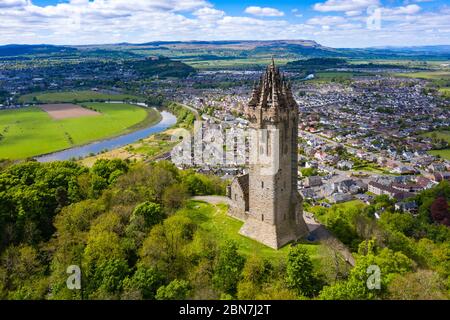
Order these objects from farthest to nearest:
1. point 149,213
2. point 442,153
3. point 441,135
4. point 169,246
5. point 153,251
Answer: point 441,135
point 442,153
point 149,213
point 169,246
point 153,251

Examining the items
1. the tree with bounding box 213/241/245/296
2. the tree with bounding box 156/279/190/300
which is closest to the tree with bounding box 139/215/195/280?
the tree with bounding box 156/279/190/300

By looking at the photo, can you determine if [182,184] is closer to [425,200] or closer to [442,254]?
[442,254]

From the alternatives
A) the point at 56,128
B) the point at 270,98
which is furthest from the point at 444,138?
the point at 56,128

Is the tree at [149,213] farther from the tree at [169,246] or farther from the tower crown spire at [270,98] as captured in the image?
A: the tower crown spire at [270,98]

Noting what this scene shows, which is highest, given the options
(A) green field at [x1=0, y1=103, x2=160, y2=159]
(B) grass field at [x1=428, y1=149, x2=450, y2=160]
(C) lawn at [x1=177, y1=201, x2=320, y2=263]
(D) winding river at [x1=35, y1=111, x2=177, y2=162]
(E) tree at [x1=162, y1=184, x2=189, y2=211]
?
(E) tree at [x1=162, y1=184, x2=189, y2=211]

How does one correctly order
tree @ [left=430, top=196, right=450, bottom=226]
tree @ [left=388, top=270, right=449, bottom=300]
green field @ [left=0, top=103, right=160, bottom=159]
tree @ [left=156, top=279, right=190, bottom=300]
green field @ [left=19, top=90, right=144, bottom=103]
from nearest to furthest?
tree @ [left=388, top=270, right=449, bottom=300], tree @ [left=156, top=279, right=190, bottom=300], tree @ [left=430, top=196, right=450, bottom=226], green field @ [left=0, top=103, right=160, bottom=159], green field @ [left=19, top=90, right=144, bottom=103]

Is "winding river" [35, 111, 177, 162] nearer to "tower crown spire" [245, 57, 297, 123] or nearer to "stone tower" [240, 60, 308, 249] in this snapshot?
"stone tower" [240, 60, 308, 249]

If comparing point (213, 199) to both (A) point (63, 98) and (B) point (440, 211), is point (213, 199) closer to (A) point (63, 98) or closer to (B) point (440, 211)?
(B) point (440, 211)
